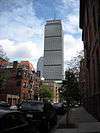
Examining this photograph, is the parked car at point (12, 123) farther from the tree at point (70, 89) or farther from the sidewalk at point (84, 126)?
the tree at point (70, 89)

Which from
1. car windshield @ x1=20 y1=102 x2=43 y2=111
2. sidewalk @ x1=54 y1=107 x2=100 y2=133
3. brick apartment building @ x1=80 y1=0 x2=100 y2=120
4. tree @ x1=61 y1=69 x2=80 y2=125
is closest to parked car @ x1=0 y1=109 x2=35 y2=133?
car windshield @ x1=20 y1=102 x2=43 y2=111

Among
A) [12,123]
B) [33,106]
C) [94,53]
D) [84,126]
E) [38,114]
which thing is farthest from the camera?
[94,53]

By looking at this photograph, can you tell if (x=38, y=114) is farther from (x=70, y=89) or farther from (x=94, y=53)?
(x=94, y=53)

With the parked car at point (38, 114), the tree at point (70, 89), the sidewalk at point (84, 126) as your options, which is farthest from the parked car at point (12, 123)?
the tree at point (70, 89)

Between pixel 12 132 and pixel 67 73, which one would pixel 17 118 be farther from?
pixel 67 73

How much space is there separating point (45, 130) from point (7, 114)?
7138mm

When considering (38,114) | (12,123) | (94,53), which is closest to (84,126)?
(38,114)

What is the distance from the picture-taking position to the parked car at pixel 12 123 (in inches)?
259

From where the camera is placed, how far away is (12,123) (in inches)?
276

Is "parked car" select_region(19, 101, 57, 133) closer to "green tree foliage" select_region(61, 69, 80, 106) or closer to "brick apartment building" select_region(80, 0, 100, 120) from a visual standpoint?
"green tree foliage" select_region(61, 69, 80, 106)

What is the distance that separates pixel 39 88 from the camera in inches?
4326

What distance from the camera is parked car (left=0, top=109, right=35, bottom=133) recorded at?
259 inches

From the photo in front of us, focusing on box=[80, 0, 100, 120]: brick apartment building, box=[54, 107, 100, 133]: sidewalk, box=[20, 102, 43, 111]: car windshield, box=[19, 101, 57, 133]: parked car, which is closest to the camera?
box=[19, 101, 57, 133]: parked car

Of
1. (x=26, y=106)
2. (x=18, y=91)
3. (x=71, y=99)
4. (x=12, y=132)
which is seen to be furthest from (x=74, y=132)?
(x=18, y=91)
